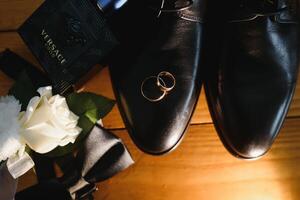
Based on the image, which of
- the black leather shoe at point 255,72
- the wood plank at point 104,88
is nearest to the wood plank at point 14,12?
the wood plank at point 104,88

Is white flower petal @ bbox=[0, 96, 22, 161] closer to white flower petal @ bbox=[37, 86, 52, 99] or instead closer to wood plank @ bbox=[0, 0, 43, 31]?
white flower petal @ bbox=[37, 86, 52, 99]

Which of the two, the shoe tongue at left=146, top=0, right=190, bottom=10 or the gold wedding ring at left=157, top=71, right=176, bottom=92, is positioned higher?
the shoe tongue at left=146, top=0, right=190, bottom=10

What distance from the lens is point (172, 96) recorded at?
1.68 feet

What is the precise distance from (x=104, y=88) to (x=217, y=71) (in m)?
0.17

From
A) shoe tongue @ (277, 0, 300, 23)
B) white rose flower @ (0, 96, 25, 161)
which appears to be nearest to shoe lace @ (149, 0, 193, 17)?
shoe tongue @ (277, 0, 300, 23)

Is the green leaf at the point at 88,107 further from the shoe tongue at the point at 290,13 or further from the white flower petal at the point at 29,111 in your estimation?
the shoe tongue at the point at 290,13

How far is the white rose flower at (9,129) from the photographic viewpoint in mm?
358

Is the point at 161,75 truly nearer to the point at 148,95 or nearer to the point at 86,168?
the point at 148,95

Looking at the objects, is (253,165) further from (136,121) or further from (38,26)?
(38,26)

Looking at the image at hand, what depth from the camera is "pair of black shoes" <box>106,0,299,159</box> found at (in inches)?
19.8

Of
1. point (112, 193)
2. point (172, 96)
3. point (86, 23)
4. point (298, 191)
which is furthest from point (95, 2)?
point (298, 191)

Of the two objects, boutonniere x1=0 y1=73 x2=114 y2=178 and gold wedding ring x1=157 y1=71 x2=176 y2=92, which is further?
gold wedding ring x1=157 y1=71 x2=176 y2=92

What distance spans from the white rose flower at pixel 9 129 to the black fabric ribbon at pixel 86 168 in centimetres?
11

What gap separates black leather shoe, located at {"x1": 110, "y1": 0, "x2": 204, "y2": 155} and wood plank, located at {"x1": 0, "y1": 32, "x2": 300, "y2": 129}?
0.18ft
